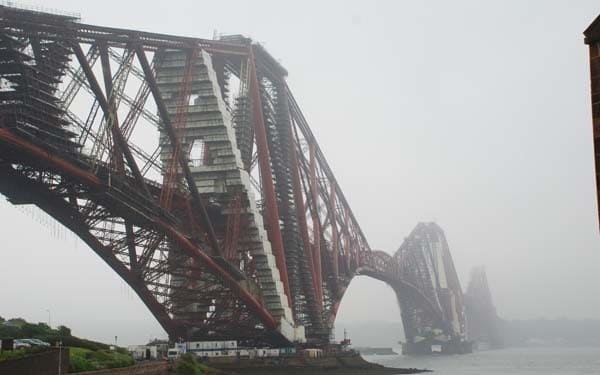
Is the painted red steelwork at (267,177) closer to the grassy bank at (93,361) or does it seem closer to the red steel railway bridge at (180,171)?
the red steel railway bridge at (180,171)

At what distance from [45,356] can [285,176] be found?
62.2 meters

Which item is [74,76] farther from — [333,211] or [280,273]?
[333,211]

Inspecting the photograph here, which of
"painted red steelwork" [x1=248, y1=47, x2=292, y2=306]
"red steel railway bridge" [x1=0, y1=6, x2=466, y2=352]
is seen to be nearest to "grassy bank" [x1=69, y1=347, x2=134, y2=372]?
"red steel railway bridge" [x1=0, y1=6, x2=466, y2=352]

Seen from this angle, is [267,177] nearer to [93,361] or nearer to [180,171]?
[180,171]

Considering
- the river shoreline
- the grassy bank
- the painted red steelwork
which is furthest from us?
the painted red steelwork

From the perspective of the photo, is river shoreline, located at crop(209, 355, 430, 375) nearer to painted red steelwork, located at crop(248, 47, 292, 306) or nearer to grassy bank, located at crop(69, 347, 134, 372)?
painted red steelwork, located at crop(248, 47, 292, 306)

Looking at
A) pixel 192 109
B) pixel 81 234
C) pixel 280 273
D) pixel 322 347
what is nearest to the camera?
pixel 81 234

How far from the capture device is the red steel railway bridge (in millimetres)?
60281

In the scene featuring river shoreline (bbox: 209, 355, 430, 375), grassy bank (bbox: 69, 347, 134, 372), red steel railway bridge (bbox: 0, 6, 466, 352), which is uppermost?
red steel railway bridge (bbox: 0, 6, 466, 352)

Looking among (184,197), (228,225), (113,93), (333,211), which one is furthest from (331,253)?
(113,93)

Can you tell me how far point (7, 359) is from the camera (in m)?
38.7

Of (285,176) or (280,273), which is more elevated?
(285,176)

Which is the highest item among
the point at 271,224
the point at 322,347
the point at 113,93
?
the point at 113,93

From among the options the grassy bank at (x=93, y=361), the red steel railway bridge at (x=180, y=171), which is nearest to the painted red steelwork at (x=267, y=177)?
the red steel railway bridge at (x=180, y=171)
